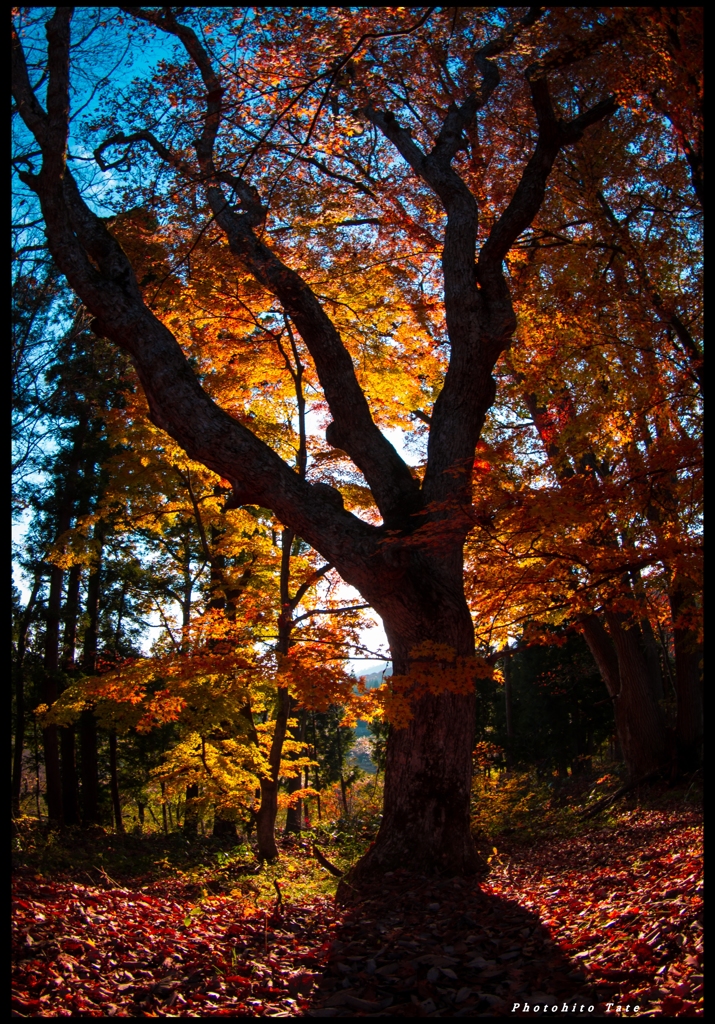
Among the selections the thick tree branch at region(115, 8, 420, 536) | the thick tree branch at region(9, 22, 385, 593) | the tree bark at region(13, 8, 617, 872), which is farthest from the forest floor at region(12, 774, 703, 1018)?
the thick tree branch at region(115, 8, 420, 536)

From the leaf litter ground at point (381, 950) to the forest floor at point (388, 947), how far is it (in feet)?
0.04

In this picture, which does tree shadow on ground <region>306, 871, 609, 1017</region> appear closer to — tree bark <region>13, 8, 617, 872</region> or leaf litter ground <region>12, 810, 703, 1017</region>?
leaf litter ground <region>12, 810, 703, 1017</region>

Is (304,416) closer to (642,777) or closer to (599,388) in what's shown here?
(599,388)

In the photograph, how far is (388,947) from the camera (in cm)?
438

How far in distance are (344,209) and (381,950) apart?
8301 millimetres

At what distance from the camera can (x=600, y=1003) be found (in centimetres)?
332

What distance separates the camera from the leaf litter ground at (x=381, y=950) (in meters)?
3.42

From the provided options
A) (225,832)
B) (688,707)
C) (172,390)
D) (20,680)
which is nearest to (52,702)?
(20,680)

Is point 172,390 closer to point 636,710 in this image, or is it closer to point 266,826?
point 266,826

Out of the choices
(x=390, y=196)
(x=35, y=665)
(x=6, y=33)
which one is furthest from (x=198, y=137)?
(x=35, y=665)

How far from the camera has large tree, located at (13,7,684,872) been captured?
6.12 meters

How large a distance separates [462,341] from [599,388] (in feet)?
8.40

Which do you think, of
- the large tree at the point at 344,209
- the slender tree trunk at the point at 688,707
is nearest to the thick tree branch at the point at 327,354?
the large tree at the point at 344,209

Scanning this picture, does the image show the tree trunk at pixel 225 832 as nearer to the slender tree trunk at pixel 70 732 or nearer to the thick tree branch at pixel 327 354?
the slender tree trunk at pixel 70 732
